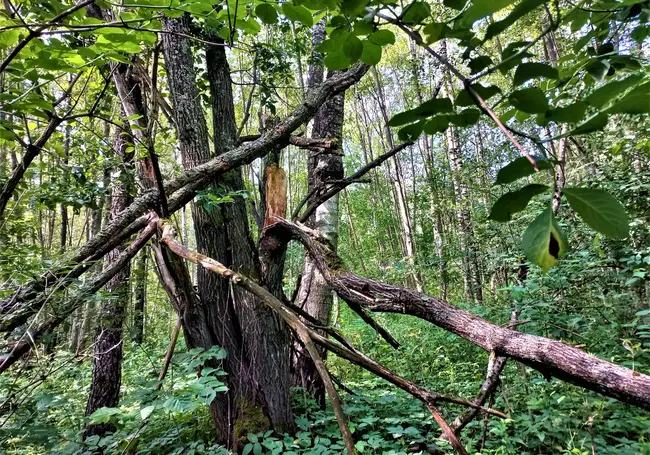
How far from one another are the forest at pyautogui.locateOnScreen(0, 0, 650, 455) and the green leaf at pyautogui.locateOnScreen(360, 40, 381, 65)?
2 centimetres

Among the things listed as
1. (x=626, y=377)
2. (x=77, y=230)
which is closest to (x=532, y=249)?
(x=626, y=377)

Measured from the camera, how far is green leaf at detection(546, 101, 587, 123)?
0.41 meters

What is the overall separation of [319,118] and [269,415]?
9.04ft

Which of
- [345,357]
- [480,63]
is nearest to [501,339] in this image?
[345,357]

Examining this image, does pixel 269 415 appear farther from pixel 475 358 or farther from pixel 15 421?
pixel 475 358

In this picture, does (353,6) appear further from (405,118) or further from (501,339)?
(501,339)

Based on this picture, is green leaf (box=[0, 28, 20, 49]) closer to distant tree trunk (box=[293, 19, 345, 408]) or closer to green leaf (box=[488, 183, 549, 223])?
green leaf (box=[488, 183, 549, 223])

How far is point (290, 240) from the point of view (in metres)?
2.83

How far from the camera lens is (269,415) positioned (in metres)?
2.53

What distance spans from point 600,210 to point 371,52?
21.2 inches

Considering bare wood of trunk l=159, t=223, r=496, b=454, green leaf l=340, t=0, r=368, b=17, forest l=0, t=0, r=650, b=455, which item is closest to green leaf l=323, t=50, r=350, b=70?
forest l=0, t=0, r=650, b=455

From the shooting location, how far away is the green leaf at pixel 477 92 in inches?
17.7

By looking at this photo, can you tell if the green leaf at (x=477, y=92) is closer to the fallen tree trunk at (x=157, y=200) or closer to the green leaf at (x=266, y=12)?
the green leaf at (x=266, y=12)

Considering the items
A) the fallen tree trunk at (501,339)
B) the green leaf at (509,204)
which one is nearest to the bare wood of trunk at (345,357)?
the fallen tree trunk at (501,339)
